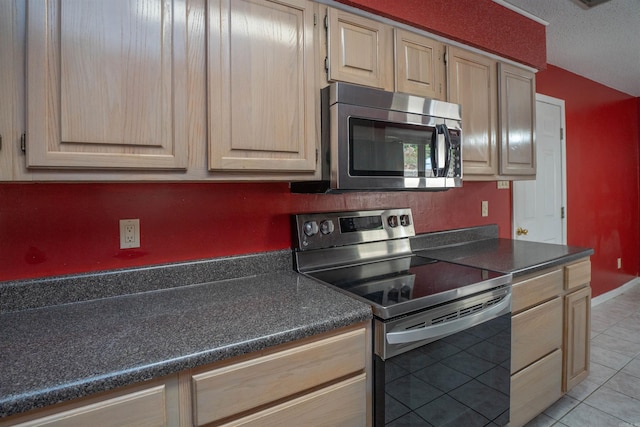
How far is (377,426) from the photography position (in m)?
1.16

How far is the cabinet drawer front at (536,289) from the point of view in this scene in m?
1.62

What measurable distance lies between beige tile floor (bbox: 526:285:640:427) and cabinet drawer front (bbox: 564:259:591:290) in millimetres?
706

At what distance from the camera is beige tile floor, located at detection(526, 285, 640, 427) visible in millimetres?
1897

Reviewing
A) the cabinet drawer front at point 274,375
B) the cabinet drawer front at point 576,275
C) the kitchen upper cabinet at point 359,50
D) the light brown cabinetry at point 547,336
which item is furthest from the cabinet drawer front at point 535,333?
the kitchen upper cabinet at point 359,50

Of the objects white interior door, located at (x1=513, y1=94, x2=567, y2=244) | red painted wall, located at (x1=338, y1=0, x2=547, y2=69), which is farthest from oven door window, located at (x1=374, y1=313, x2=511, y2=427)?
white interior door, located at (x1=513, y1=94, x2=567, y2=244)

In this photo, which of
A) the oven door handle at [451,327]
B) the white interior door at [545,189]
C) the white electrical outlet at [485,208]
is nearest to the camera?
the oven door handle at [451,327]

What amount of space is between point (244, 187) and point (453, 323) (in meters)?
1.02

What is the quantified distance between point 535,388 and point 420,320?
104 centimetres

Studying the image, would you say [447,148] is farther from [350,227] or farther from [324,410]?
[324,410]

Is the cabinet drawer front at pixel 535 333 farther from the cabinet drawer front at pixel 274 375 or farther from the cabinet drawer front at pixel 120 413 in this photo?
the cabinet drawer front at pixel 120 413

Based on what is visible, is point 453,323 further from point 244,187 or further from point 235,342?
point 244,187

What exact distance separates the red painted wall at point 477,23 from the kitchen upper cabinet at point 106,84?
0.80 metres

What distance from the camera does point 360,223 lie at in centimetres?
181

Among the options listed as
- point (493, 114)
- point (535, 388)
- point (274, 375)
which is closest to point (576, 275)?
point (535, 388)
